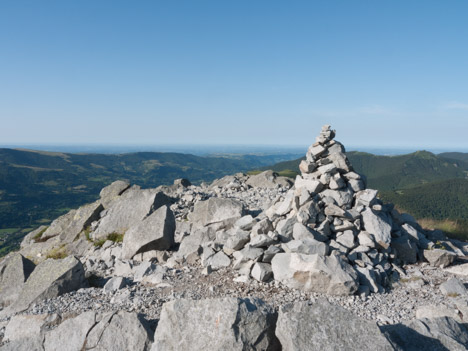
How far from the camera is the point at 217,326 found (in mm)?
7031

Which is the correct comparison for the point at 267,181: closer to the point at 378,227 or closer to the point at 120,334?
the point at 378,227

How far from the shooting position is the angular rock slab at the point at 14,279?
15.1 m

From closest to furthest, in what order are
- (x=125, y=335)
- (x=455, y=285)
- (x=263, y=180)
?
(x=125, y=335) → (x=455, y=285) → (x=263, y=180)

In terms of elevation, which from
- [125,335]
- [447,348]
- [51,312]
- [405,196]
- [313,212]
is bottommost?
[405,196]

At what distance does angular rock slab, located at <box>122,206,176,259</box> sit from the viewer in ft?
56.4

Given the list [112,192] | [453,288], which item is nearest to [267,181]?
[112,192]

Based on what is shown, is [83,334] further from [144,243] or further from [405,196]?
[405,196]

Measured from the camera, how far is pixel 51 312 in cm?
1122

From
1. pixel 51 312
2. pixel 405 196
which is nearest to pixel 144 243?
pixel 51 312

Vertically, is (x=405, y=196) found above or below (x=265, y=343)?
below

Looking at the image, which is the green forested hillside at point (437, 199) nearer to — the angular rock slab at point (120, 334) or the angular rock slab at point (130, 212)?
the angular rock slab at point (130, 212)

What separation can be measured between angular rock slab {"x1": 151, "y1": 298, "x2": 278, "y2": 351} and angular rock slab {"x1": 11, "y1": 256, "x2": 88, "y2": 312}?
26.2 feet

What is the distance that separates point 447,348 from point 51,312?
13.3 m

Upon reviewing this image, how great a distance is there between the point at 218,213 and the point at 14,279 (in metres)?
12.3
